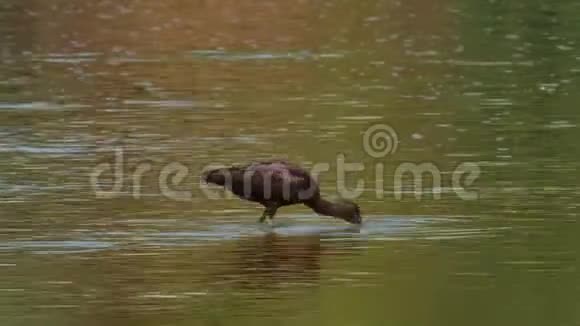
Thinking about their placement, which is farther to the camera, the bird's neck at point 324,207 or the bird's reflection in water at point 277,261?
the bird's neck at point 324,207

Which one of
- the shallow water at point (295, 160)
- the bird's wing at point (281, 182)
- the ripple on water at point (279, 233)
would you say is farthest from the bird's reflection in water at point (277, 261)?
the bird's wing at point (281, 182)

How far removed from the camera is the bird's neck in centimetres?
1361

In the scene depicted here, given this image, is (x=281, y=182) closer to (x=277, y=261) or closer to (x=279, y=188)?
(x=279, y=188)

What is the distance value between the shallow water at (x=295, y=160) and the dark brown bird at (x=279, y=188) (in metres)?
0.19

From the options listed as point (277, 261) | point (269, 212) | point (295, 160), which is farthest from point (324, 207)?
point (295, 160)

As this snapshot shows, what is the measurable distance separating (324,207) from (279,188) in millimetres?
464

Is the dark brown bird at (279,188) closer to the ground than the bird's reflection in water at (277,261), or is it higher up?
higher up

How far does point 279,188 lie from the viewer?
13398 mm

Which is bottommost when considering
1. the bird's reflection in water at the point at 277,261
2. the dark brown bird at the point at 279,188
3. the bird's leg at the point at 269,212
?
the bird's reflection in water at the point at 277,261

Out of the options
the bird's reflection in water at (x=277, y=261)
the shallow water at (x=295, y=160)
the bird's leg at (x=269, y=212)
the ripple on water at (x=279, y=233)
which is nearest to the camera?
the shallow water at (x=295, y=160)

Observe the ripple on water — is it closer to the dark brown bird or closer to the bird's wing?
the dark brown bird

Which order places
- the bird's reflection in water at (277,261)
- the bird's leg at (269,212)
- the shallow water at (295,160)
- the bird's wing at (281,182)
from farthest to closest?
the bird's leg at (269,212), the bird's wing at (281,182), the bird's reflection in water at (277,261), the shallow water at (295,160)

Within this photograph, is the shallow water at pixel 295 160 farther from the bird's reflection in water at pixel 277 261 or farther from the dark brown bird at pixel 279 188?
the dark brown bird at pixel 279 188

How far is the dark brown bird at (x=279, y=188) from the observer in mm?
13414
